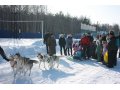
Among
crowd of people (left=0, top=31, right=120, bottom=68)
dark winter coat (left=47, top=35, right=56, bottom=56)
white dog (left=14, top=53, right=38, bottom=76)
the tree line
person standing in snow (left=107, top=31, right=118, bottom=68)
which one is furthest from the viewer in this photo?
the tree line

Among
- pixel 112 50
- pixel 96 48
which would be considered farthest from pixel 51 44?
pixel 112 50

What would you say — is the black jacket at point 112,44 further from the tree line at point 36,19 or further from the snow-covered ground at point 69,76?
the tree line at point 36,19

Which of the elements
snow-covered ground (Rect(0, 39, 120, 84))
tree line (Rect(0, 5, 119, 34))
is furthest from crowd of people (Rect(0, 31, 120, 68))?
tree line (Rect(0, 5, 119, 34))

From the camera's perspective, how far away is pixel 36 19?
45.7 m

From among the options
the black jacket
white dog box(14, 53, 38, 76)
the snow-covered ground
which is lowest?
the snow-covered ground

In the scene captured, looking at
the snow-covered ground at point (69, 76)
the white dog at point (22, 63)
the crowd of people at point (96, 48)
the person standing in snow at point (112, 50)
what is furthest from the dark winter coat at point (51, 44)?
the white dog at point (22, 63)

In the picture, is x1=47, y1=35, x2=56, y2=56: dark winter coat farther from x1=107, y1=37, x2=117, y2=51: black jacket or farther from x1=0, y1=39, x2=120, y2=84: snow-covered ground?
x1=107, y1=37, x2=117, y2=51: black jacket

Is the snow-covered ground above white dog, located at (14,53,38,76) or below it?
below

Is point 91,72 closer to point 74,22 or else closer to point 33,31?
point 33,31

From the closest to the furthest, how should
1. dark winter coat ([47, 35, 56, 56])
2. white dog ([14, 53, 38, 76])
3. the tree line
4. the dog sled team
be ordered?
white dog ([14, 53, 38, 76])
the dog sled team
dark winter coat ([47, 35, 56, 56])
the tree line

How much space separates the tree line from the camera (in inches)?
1363

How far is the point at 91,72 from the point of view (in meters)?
10.2

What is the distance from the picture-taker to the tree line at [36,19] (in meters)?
34.6
